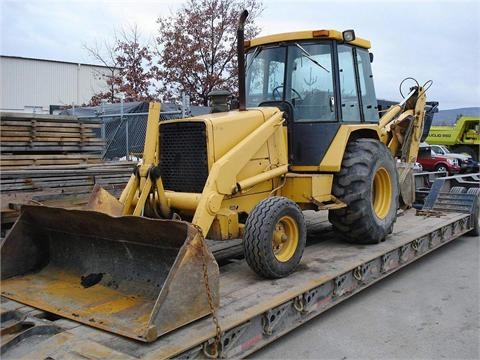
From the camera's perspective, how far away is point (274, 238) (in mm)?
4617

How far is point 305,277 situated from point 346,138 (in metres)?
1.89

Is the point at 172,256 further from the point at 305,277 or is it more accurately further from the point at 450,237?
the point at 450,237

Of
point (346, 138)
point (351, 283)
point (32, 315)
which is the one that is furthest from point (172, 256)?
point (346, 138)

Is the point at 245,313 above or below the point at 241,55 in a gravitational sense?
below

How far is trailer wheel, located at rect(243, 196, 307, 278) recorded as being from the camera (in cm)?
438

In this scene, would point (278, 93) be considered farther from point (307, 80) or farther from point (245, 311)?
point (245, 311)

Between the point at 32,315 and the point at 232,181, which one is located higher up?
the point at 232,181

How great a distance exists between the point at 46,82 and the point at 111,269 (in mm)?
30728

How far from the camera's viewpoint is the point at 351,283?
16.7 feet

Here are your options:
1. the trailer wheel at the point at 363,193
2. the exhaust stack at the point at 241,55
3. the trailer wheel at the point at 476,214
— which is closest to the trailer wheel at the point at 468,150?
the trailer wheel at the point at 476,214

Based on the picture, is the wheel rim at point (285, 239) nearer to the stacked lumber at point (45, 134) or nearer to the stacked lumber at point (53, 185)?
the stacked lumber at point (53, 185)

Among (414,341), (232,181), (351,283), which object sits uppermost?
(232,181)

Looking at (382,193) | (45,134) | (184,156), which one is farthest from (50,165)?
(382,193)

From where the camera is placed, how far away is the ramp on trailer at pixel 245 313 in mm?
3248
